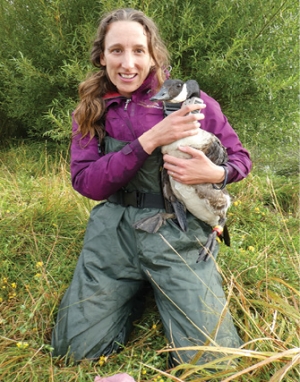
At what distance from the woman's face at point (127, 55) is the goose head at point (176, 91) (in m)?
0.38

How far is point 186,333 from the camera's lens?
1846 mm

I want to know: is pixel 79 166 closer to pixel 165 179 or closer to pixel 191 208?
pixel 165 179

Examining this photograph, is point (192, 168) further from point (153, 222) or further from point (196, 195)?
point (153, 222)

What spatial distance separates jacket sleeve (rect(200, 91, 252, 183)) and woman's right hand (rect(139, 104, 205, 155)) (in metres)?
0.26

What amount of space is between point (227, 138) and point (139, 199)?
23.2 inches

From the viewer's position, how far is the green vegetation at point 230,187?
184 cm

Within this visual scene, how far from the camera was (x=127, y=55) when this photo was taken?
207 centimetres

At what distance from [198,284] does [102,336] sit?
1.89 ft

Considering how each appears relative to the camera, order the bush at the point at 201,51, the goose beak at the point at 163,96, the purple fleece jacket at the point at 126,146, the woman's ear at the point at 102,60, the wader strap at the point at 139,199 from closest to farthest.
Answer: the goose beak at the point at 163,96
the purple fleece jacket at the point at 126,146
the wader strap at the point at 139,199
the woman's ear at the point at 102,60
the bush at the point at 201,51

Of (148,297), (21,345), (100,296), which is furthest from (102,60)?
(21,345)

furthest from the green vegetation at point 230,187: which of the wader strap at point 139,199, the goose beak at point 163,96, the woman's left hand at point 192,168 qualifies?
the goose beak at point 163,96

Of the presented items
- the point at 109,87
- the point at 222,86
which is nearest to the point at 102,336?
the point at 109,87

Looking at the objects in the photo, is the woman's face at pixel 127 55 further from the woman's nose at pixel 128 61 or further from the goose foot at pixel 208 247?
the goose foot at pixel 208 247


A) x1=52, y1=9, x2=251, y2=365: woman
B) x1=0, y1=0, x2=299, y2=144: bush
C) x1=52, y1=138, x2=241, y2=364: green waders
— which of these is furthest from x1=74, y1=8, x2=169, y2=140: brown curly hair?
x1=0, y1=0, x2=299, y2=144: bush
